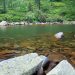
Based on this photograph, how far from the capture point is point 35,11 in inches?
3184

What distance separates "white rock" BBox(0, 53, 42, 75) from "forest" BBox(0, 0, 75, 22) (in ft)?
202

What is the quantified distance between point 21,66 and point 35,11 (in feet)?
233

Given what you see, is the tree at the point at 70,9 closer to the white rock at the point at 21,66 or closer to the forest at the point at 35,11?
the forest at the point at 35,11

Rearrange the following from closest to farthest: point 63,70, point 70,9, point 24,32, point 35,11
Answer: point 63,70 → point 24,32 → point 35,11 → point 70,9

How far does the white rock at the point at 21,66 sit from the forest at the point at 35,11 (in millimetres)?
61666

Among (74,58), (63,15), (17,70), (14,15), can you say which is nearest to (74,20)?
(63,15)

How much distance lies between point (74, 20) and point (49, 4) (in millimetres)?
18458

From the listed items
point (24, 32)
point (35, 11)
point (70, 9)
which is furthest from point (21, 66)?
point (70, 9)

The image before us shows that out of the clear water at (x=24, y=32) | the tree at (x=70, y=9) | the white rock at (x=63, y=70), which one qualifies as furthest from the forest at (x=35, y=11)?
the white rock at (x=63, y=70)

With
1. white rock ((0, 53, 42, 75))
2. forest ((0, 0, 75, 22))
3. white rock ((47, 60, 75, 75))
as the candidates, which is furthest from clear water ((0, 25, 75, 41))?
forest ((0, 0, 75, 22))

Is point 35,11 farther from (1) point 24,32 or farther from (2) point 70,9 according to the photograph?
(1) point 24,32

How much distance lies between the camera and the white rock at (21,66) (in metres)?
9.92

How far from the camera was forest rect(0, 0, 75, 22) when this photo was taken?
76188mm

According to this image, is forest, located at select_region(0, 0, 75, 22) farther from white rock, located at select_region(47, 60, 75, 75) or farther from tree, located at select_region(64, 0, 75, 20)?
white rock, located at select_region(47, 60, 75, 75)
